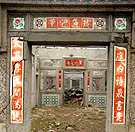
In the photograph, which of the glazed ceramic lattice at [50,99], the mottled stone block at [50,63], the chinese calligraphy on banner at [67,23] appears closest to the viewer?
the chinese calligraphy on banner at [67,23]

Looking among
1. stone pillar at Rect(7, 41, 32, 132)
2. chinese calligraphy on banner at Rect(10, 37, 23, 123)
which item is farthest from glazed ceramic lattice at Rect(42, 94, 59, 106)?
chinese calligraphy on banner at Rect(10, 37, 23, 123)

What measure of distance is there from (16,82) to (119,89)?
8.10ft

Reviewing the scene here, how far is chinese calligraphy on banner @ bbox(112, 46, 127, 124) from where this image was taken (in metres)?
3.44

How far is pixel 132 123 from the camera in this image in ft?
11.2

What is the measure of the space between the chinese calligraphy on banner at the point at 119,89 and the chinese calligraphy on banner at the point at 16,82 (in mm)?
2246

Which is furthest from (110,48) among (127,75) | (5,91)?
(5,91)

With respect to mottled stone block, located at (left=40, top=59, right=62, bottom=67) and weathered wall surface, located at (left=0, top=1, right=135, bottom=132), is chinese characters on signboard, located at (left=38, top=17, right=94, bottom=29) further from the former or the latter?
mottled stone block, located at (left=40, top=59, right=62, bottom=67)

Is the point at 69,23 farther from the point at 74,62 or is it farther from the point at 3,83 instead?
the point at 74,62

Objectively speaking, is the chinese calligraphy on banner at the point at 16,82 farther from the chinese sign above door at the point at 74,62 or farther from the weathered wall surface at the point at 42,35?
the chinese sign above door at the point at 74,62

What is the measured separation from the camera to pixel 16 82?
3.50 m

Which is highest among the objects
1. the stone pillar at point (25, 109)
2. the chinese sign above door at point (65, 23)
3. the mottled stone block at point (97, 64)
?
the chinese sign above door at point (65, 23)

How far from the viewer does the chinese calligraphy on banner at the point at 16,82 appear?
348cm

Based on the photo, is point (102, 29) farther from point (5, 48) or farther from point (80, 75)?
point (80, 75)

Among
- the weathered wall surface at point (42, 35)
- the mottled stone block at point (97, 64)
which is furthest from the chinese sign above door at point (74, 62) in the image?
the weathered wall surface at point (42, 35)
